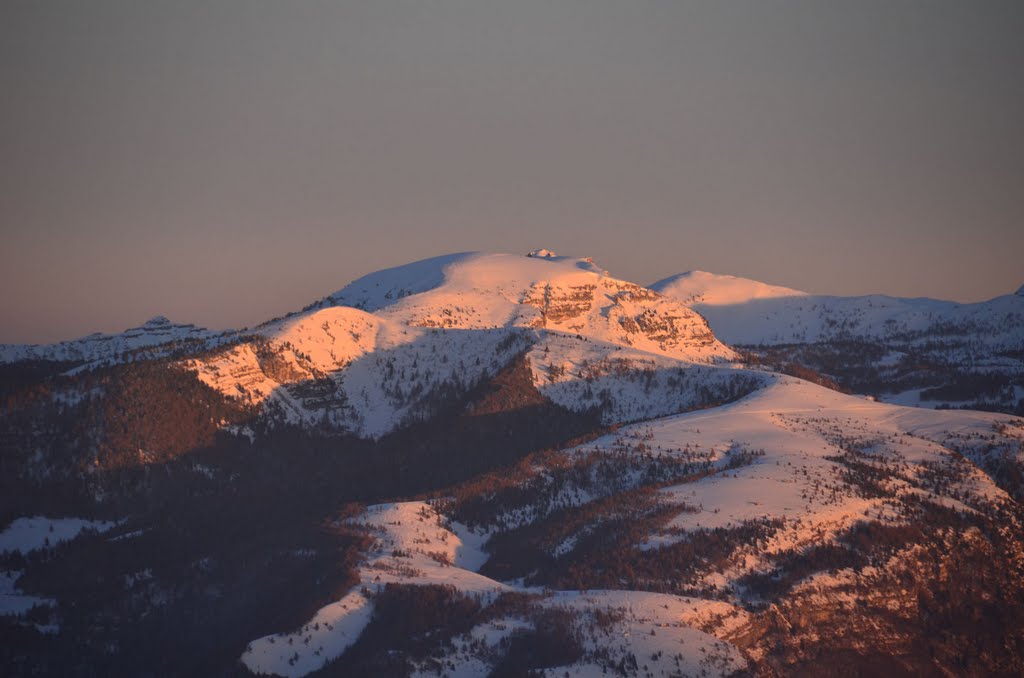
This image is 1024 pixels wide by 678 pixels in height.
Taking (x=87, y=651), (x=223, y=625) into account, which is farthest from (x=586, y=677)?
(x=87, y=651)

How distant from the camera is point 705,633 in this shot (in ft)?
478

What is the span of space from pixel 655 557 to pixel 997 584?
41.1 m

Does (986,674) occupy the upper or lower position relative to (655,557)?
lower

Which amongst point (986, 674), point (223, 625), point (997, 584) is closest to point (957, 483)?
point (997, 584)

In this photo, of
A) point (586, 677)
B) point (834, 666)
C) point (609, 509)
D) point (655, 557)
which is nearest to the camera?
point (586, 677)

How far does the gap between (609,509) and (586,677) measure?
48682mm

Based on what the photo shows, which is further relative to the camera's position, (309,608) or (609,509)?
(609,509)

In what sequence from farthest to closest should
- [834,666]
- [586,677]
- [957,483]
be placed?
[957,483]
[834,666]
[586,677]

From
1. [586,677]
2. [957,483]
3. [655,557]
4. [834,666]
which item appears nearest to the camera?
[586,677]

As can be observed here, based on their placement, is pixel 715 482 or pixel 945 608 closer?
pixel 945 608

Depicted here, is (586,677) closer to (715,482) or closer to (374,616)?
(374,616)

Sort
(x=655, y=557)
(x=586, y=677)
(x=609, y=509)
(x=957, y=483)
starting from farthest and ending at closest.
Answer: (x=957, y=483) → (x=609, y=509) → (x=655, y=557) → (x=586, y=677)

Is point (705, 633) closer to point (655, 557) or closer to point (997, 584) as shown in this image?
point (655, 557)

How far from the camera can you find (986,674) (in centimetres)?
15775
